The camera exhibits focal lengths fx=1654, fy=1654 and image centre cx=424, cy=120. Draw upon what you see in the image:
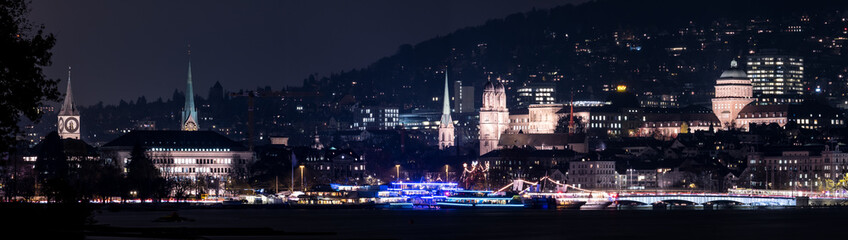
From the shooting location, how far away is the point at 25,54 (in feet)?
157

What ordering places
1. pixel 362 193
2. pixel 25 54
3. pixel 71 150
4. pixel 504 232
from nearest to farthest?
pixel 25 54 < pixel 504 232 < pixel 362 193 < pixel 71 150

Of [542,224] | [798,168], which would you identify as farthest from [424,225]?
Answer: [798,168]

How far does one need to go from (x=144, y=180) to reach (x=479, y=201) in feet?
103

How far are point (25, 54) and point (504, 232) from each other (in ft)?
162

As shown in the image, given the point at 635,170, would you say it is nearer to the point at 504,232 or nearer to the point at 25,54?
the point at 504,232

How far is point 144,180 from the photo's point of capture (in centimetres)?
15450

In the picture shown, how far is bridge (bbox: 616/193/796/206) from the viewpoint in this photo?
486 ft

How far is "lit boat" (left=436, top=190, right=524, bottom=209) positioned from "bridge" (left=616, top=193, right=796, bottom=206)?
10161 millimetres

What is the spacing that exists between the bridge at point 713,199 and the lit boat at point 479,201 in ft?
33.3

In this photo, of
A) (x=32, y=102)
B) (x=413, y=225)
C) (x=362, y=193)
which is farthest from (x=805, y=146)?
(x=32, y=102)

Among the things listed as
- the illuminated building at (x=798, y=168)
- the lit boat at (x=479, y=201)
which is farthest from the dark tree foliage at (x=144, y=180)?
the illuminated building at (x=798, y=168)

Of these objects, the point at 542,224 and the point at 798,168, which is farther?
the point at 798,168

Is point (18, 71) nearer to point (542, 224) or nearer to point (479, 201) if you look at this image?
point (542, 224)

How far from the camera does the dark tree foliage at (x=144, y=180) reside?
492 feet
